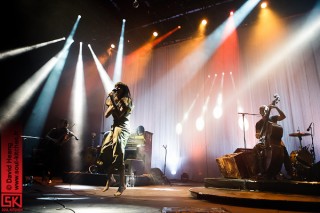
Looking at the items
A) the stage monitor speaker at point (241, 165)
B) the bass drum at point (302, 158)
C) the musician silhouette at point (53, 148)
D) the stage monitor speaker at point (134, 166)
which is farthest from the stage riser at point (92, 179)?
the bass drum at point (302, 158)

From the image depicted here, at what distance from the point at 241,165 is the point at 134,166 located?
3.36 metres

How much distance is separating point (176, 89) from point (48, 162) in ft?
23.3

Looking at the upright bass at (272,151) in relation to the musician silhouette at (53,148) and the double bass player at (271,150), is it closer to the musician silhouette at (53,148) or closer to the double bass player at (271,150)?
the double bass player at (271,150)

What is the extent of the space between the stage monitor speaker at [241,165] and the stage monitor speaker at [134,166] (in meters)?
2.85

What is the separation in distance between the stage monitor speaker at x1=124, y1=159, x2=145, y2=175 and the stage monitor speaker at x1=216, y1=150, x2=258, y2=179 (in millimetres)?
2852

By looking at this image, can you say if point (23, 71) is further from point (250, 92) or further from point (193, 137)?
point (250, 92)

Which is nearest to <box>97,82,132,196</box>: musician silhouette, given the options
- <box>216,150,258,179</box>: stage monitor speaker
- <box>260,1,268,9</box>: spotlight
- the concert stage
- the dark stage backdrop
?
the concert stage

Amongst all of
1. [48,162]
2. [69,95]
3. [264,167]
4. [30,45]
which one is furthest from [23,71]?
[264,167]

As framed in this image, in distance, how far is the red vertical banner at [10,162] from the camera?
1.45 m

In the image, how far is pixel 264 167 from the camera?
4.49 metres

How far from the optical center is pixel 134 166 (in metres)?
6.93

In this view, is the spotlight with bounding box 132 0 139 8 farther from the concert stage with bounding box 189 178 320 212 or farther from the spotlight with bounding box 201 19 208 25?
the concert stage with bounding box 189 178 320 212

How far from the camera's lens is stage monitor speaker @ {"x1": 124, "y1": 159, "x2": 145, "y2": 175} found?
6580 millimetres

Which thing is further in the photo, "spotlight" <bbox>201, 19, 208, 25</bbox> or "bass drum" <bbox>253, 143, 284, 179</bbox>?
"spotlight" <bbox>201, 19, 208, 25</bbox>
